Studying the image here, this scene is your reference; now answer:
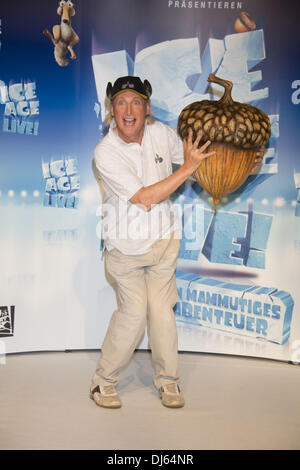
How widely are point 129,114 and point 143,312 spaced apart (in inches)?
35.2

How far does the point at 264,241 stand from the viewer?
3283mm

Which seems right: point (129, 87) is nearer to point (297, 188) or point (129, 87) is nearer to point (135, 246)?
point (135, 246)

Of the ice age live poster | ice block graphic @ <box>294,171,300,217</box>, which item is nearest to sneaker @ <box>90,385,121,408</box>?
the ice age live poster

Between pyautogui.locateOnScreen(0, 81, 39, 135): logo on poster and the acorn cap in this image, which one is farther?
pyautogui.locateOnScreen(0, 81, 39, 135): logo on poster

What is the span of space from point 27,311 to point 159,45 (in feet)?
5.67

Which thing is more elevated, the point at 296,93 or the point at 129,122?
the point at 296,93

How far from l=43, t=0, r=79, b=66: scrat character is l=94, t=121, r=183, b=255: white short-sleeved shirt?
0.90 meters

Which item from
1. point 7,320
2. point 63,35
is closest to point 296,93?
point 63,35

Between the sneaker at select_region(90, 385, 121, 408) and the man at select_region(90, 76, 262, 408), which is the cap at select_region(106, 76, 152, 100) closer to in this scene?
the man at select_region(90, 76, 262, 408)

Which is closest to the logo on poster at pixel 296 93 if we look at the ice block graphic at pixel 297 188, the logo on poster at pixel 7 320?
the ice block graphic at pixel 297 188

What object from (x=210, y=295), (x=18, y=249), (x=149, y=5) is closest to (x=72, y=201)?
(x=18, y=249)

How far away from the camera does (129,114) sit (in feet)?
8.42

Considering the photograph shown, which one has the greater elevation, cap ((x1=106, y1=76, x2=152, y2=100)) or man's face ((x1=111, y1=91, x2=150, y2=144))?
cap ((x1=106, y1=76, x2=152, y2=100))

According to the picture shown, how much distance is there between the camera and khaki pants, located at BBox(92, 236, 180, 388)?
2562mm
